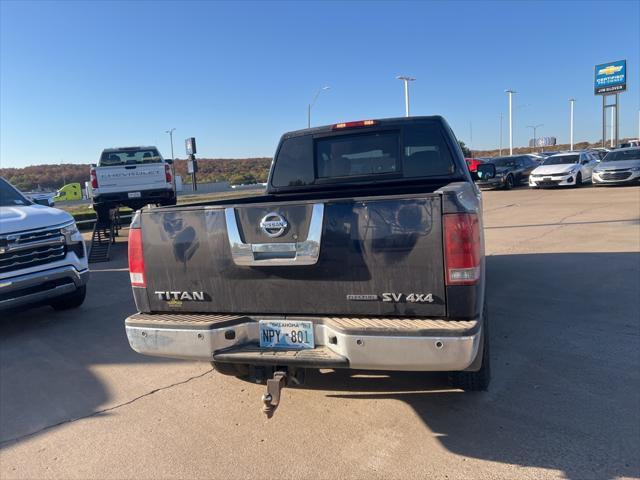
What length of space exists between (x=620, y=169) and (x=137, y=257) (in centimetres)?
2301

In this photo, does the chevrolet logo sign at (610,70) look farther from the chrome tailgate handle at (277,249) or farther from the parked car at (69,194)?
the chrome tailgate handle at (277,249)

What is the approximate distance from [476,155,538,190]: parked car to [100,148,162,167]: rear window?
1637cm

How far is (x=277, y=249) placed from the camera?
312 centimetres

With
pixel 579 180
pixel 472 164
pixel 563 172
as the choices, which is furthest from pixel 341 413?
pixel 579 180

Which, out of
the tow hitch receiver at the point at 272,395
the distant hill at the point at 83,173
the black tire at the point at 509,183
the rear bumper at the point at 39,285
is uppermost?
the distant hill at the point at 83,173

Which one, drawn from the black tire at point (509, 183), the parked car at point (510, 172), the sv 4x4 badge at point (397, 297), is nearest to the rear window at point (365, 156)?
the sv 4x4 badge at point (397, 297)

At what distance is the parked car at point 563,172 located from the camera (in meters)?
23.0

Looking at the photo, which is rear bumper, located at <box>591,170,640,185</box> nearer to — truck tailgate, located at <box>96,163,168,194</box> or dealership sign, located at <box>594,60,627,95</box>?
truck tailgate, located at <box>96,163,168,194</box>

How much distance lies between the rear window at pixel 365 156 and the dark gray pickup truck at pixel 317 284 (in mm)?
1527

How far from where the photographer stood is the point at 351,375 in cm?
436

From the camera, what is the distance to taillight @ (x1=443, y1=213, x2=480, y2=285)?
9.25ft

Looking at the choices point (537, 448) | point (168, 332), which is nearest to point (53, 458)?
point (168, 332)

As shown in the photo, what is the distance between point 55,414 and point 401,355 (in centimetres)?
284

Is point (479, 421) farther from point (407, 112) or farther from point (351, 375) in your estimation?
point (407, 112)
